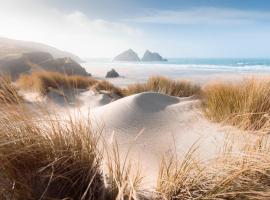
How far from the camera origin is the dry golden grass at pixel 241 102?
310 cm

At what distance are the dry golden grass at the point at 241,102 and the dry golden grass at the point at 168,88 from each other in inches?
85.9

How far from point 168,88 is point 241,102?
9.58 feet

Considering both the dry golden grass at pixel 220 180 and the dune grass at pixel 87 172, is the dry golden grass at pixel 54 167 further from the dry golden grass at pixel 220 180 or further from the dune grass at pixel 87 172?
the dry golden grass at pixel 220 180

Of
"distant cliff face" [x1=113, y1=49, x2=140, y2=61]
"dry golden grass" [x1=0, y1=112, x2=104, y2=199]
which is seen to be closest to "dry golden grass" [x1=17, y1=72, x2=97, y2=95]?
"dry golden grass" [x1=0, y1=112, x2=104, y2=199]

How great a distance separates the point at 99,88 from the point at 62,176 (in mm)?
5266

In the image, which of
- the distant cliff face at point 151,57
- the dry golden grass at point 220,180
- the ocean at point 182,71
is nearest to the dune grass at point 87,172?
the dry golden grass at point 220,180

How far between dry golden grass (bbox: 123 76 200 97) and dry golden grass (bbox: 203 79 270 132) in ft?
7.16

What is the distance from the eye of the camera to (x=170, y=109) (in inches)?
160

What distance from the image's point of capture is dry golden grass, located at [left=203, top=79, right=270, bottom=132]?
10.2ft

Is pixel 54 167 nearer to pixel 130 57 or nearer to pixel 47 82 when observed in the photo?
pixel 47 82

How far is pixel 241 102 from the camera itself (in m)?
3.40

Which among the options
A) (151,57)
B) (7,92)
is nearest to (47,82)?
(7,92)

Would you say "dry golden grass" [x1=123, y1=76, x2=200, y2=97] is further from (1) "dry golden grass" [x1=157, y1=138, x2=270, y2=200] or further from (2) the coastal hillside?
(2) the coastal hillside

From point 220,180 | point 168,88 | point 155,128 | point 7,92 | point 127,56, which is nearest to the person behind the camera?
point 220,180
